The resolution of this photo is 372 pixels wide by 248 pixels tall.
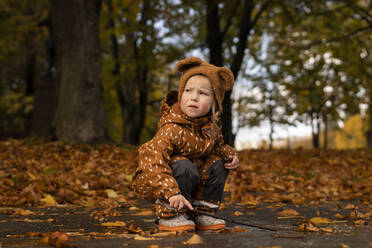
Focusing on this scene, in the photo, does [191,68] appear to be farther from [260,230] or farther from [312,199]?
[312,199]

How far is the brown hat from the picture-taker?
10.0 feet

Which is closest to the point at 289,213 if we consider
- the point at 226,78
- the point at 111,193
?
the point at 226,78

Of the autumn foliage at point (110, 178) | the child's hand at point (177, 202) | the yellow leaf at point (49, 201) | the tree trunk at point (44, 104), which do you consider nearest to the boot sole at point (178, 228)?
the child's hand at point (177, 202)

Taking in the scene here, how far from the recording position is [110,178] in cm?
624

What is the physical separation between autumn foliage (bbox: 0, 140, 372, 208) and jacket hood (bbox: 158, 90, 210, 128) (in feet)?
6.33

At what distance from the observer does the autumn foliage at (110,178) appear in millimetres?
5070

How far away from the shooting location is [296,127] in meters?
25.7

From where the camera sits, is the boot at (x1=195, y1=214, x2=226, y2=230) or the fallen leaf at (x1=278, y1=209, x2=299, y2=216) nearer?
the boot at (x1=195, y1=214, x2=226, y2=230)

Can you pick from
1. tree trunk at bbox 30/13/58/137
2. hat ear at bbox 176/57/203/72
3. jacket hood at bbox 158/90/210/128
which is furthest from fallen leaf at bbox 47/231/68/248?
tree trunk at bbox 30/13/58/137

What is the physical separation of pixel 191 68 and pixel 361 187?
12.8 feet

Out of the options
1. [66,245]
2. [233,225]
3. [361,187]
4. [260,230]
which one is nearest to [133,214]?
Result: [233,225]

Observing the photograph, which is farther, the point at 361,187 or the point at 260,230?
the point at 361,187

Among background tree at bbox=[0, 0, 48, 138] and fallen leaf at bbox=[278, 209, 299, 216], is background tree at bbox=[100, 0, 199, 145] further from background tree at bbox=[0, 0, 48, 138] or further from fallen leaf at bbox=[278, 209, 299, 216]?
fallen leaf at bbox=[278, 209, 299, 216]

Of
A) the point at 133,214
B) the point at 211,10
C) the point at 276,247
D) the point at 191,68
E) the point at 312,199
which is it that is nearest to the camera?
the point at 276,247
